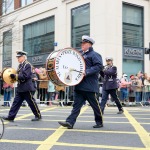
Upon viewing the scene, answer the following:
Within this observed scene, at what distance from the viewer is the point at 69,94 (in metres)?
17.2

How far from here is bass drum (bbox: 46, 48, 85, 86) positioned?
7.05m

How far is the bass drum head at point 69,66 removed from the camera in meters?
7.08

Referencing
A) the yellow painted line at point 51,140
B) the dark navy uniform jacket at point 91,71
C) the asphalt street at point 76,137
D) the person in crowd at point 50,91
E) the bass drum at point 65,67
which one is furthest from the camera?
the person in crowd at point 50,91

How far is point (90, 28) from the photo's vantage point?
1009 inches

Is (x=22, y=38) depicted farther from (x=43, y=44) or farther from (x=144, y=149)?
(x=144, y=149)

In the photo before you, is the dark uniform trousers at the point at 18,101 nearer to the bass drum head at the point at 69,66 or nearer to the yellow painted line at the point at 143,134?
the bass drum head at the point at 69,66

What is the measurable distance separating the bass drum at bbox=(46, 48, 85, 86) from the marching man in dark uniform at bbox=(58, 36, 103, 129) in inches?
8.4

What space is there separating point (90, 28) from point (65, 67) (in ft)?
61.5

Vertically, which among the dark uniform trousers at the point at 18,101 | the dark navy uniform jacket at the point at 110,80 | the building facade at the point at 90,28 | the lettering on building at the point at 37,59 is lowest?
the dark uniform trousers at the point at 18,101

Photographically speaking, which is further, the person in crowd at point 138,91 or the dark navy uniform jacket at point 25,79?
the person in crowd at point 138,91

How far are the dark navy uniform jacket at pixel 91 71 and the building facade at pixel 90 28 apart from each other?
1679cm

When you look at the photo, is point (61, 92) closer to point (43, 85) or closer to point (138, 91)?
point (43, 85)

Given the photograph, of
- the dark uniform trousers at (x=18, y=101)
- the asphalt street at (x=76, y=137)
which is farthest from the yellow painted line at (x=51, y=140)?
the dark uniform trousers at (x=18, y=101)

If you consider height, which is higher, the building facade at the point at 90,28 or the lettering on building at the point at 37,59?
the building facade at the point at 90,28
